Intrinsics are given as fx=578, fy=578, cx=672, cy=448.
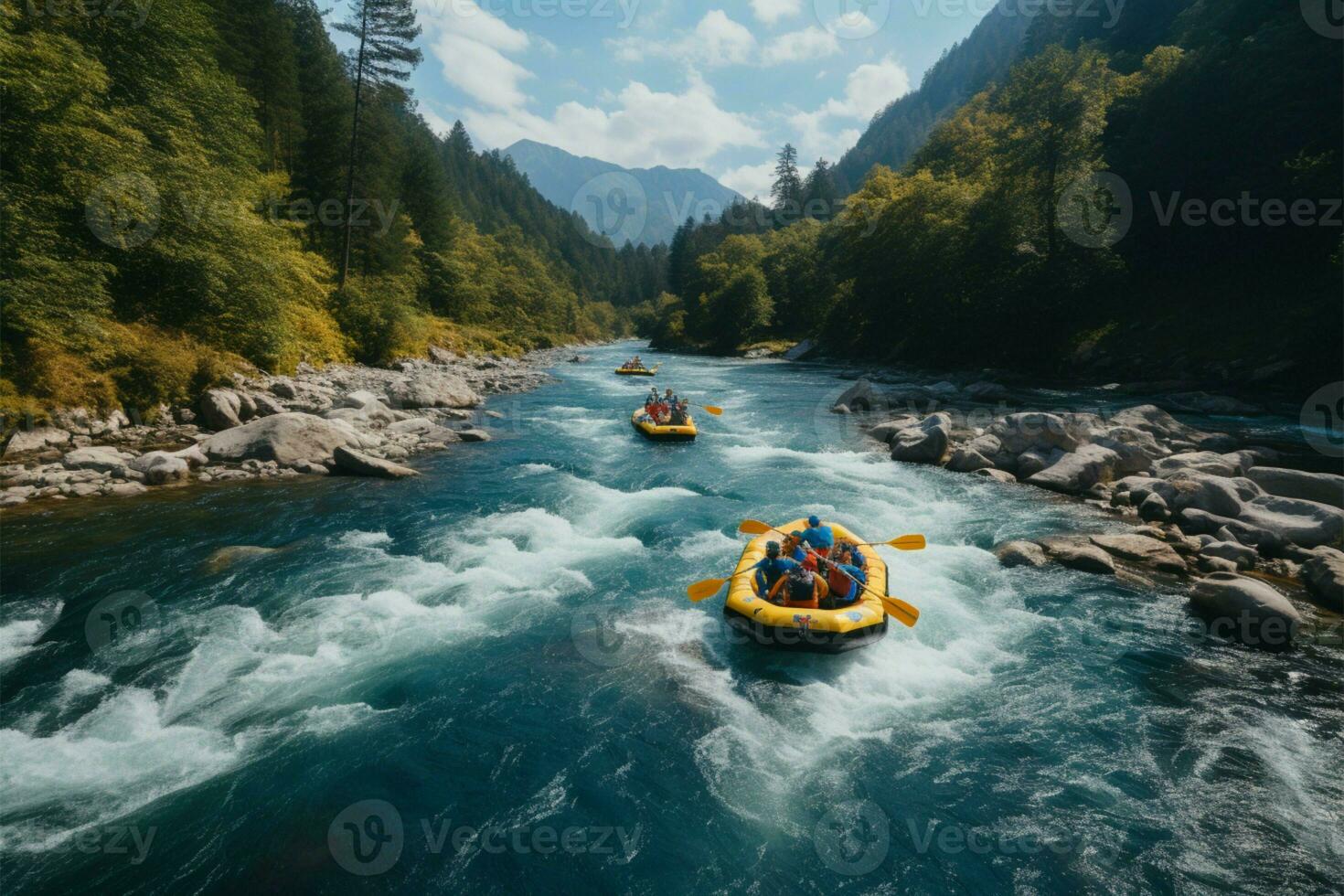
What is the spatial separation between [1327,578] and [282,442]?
18.1 metres

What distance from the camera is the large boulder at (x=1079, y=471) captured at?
1226cm

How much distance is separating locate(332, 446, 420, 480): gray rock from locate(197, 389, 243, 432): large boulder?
3.53 meters

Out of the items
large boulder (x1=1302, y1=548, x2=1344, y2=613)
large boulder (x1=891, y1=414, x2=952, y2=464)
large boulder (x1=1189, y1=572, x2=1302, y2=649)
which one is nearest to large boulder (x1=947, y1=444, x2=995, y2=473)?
large boulder (x1=891, y1=414, x2=952, y2=464)

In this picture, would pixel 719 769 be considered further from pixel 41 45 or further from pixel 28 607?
pixel 41 45

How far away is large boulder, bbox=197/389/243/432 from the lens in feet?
46.2

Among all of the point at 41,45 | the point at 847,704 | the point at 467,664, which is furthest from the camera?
the point at 41,45

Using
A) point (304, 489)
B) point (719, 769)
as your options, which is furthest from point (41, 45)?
point (719, 769)

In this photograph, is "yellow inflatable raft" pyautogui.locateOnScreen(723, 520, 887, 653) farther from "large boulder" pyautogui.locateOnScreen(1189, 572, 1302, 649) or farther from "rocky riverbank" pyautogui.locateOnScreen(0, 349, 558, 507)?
"rocky riverbank" pyautogui.locateOnScreen(0, 349, 558, 507)

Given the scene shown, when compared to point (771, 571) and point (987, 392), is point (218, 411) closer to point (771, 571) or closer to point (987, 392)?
point (771, 571)

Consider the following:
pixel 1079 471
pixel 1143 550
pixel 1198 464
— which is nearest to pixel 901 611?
pixel 1143 550

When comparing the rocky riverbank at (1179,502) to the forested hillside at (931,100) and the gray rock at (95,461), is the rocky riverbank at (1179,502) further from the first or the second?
the forested hillside at (931,100)

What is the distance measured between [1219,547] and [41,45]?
895 inches

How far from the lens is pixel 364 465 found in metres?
12.8

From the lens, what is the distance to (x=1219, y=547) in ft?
28.9
